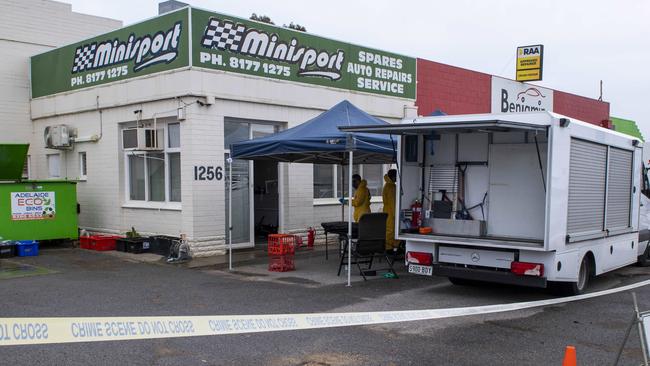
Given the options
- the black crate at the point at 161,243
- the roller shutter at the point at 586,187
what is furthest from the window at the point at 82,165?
the roller shutter at the point at 586,187

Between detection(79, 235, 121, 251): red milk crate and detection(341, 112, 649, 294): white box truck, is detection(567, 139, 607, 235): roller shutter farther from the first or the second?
detection(79, 235, 121, 251): red milk crate

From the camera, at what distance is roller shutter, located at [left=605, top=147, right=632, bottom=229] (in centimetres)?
970

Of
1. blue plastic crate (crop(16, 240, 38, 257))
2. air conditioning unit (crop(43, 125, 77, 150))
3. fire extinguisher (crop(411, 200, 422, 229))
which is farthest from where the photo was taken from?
air conditioning unit (crop(43, 125, 77, 150))

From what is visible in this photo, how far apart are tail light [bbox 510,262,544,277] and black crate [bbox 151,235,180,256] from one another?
23.7 feet

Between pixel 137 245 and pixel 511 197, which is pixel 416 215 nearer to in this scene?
pixel 511 197

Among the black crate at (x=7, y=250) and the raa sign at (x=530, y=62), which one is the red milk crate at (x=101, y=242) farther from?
the raa sign at (x=530, y=62)

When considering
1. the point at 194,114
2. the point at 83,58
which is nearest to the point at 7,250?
the point at 194,114

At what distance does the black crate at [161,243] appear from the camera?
12523 mm

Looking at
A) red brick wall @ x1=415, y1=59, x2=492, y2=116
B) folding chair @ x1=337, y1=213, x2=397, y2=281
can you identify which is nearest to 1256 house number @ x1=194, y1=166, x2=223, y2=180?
folding chair @ x1=337, y1=213, x2=397, y2=281

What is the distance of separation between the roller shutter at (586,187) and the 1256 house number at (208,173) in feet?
23.9

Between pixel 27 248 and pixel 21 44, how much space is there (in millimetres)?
7175

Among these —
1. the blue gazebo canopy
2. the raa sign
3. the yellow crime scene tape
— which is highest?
the raa sign

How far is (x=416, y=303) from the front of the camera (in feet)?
27.0

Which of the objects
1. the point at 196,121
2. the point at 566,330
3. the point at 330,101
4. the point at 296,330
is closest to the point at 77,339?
the point at 296,330
